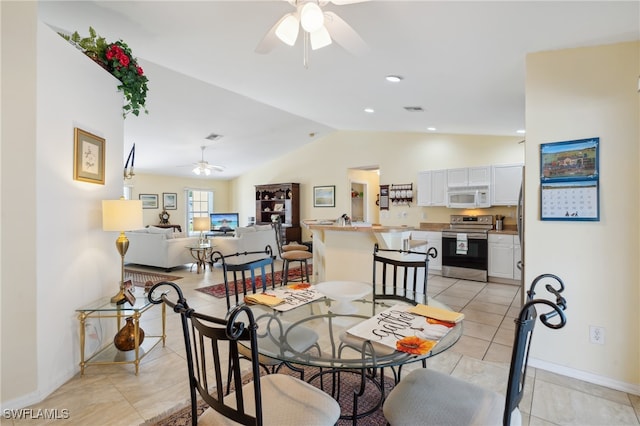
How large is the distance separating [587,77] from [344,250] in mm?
2651

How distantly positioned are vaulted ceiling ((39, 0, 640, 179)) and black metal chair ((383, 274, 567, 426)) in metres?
1.70

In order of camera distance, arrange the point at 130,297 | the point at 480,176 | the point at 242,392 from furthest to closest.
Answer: the point at 480,176 → the point at 130,297 → the point at 242,392

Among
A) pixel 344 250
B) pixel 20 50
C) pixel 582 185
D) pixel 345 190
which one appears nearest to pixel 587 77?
pixel 582 185

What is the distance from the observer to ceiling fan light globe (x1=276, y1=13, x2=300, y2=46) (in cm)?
180

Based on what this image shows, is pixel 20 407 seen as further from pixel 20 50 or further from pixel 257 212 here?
pixel 257 212

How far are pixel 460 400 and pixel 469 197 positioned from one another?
475 centimetres

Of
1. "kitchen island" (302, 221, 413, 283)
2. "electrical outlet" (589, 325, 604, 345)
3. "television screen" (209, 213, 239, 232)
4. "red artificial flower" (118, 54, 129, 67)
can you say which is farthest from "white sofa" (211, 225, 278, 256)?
"electrical outlet" (589, 325, 604, 345)

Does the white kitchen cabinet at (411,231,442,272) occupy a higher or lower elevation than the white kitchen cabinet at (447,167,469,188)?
lower

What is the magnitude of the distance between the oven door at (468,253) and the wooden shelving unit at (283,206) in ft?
13.8

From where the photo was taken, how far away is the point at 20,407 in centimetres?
191

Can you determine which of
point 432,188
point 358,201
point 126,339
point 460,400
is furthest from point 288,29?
point 358,201

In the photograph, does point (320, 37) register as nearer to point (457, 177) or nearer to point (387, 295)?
point (387, 295)

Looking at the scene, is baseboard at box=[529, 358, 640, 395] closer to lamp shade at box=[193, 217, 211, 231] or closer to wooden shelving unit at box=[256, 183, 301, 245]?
lamp shade at box=[193, 217, 211, 231]

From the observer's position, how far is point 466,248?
5246 mm
